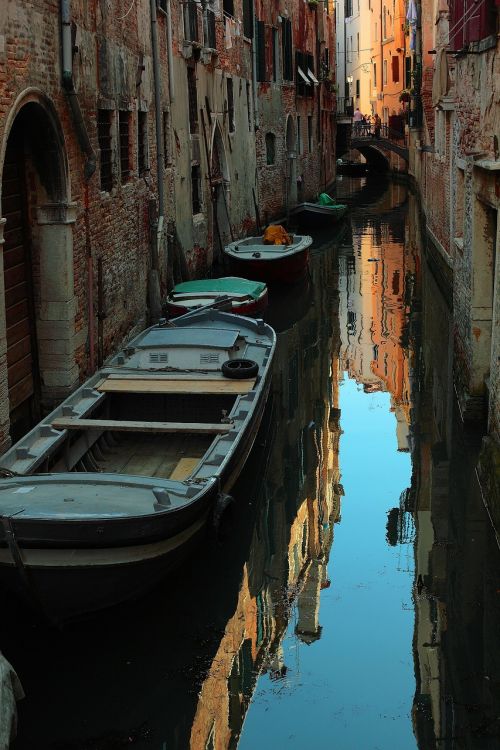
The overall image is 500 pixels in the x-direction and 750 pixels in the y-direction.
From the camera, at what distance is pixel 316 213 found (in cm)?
2686

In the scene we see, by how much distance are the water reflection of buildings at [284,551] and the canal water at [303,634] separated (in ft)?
0.05

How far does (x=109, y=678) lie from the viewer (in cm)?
588

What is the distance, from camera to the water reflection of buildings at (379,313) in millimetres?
12805

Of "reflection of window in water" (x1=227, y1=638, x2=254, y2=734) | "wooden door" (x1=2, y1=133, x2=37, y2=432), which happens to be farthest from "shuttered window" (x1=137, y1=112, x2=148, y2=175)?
"reflection of window in water" (x1=227, y1=638, x2=254, y2=734)

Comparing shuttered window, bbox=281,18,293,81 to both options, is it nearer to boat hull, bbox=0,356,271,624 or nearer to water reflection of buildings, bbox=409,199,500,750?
water reflection of buildings, bbox=409,199,500,750

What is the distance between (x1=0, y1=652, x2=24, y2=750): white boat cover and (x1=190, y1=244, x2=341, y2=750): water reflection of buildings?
898 millimetres

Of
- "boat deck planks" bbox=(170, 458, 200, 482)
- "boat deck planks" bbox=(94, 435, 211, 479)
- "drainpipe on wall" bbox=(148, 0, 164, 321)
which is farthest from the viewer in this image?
"drainpipe on wall" bbox=(148, 0, 164, 321)

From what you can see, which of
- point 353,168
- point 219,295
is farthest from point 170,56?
point 353,168

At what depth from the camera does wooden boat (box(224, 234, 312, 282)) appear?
17.9 metres

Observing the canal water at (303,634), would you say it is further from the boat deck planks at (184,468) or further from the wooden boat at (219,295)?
the wooden boat at (219,295)

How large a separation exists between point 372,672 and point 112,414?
3950 millimetres

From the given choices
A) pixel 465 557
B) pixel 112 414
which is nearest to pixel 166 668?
pixel 465 557

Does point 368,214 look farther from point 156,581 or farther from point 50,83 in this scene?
point 156,581

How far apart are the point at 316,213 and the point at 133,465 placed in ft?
63.0
